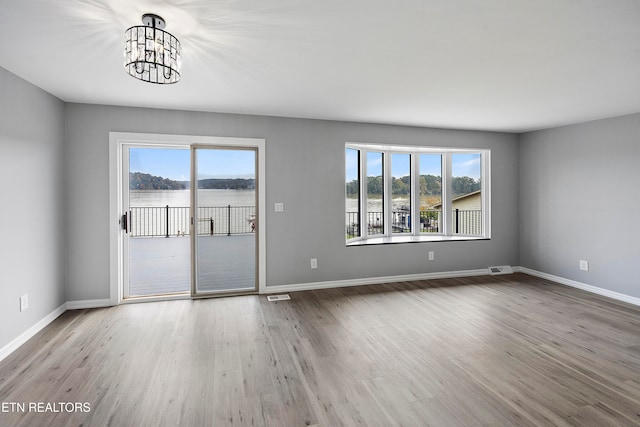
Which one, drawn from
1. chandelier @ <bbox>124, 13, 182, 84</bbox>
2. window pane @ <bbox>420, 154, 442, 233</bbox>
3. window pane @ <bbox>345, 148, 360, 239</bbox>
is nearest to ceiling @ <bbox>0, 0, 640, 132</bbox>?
chandelier @ <bbox>124, 13, 182, 84</bbox>

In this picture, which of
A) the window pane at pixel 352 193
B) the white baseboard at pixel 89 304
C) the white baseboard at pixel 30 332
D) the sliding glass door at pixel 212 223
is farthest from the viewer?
the window pane at pixel 352 193

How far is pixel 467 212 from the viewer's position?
→ 577cm

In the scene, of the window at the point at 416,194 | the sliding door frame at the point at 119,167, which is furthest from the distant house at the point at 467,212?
the sliding door frame at the point at 119,167

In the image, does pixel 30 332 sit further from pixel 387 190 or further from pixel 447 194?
pixel 447 194

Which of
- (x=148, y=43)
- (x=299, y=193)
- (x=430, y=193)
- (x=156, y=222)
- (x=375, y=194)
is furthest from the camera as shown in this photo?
(x=156, y=222)

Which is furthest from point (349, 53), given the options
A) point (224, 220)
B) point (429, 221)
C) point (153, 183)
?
point (153, 183)

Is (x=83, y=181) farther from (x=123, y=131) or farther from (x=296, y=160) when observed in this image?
(x=296, y=160)

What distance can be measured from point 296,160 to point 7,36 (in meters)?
3.00

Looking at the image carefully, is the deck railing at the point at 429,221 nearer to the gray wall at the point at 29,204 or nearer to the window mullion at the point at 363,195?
the window mullion at the point at 363,195

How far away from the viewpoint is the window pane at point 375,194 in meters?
5.38

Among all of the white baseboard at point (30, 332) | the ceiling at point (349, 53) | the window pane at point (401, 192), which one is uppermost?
the ceiling at point (349, 53)

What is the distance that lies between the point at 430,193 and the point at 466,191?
673 millimetres

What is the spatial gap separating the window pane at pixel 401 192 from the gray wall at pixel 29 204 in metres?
4.61

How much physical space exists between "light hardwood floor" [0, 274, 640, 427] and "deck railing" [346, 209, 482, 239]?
66.5 inches
